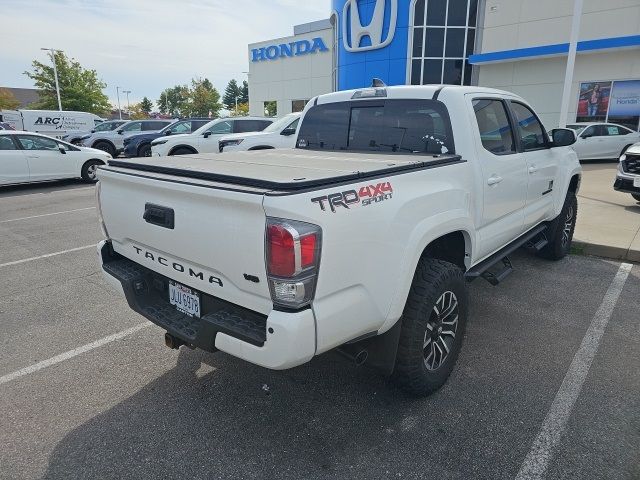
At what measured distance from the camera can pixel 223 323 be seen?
7.59ft

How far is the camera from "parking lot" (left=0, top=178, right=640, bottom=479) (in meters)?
2.39

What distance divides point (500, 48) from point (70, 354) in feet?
69.1

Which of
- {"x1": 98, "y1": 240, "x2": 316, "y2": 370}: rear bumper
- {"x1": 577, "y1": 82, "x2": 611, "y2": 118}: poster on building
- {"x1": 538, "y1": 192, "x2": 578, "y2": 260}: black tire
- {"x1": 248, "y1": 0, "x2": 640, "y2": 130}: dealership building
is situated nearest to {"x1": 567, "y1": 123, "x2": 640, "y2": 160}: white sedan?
{"x1": 248, "y1": 0, "x2": 640, "y2": 130}: dealership building

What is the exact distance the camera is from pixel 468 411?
281 centimetres

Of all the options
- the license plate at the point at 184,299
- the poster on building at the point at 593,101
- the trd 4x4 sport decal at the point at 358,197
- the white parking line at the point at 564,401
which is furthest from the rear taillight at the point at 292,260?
the poster on building at the point at 593,101

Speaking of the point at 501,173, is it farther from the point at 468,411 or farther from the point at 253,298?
the point at 253,298

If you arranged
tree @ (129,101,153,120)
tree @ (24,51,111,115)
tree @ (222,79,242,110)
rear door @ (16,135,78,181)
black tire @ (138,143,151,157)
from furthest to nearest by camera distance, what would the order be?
tree @ (222,79,242,110) < tree @ (129,101,153,120) < tree @ (24,51,111,115) < black tire @ (138,143,151,157) < rear door @ (16,135,78,181)

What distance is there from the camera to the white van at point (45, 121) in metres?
26.8

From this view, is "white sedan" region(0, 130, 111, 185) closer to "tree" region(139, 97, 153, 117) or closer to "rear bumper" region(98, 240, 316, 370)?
"rear bumper" region(98, 240, 316, 370)

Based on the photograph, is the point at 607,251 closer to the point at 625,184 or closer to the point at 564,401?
the point at 625,184

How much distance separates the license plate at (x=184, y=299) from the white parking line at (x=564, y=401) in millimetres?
1921

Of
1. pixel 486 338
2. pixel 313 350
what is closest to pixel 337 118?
pixel 486 338

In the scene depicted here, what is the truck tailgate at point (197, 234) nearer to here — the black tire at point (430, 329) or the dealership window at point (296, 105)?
the black tire at point (430, 329)

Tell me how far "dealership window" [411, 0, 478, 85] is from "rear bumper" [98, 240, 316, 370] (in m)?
21.5
